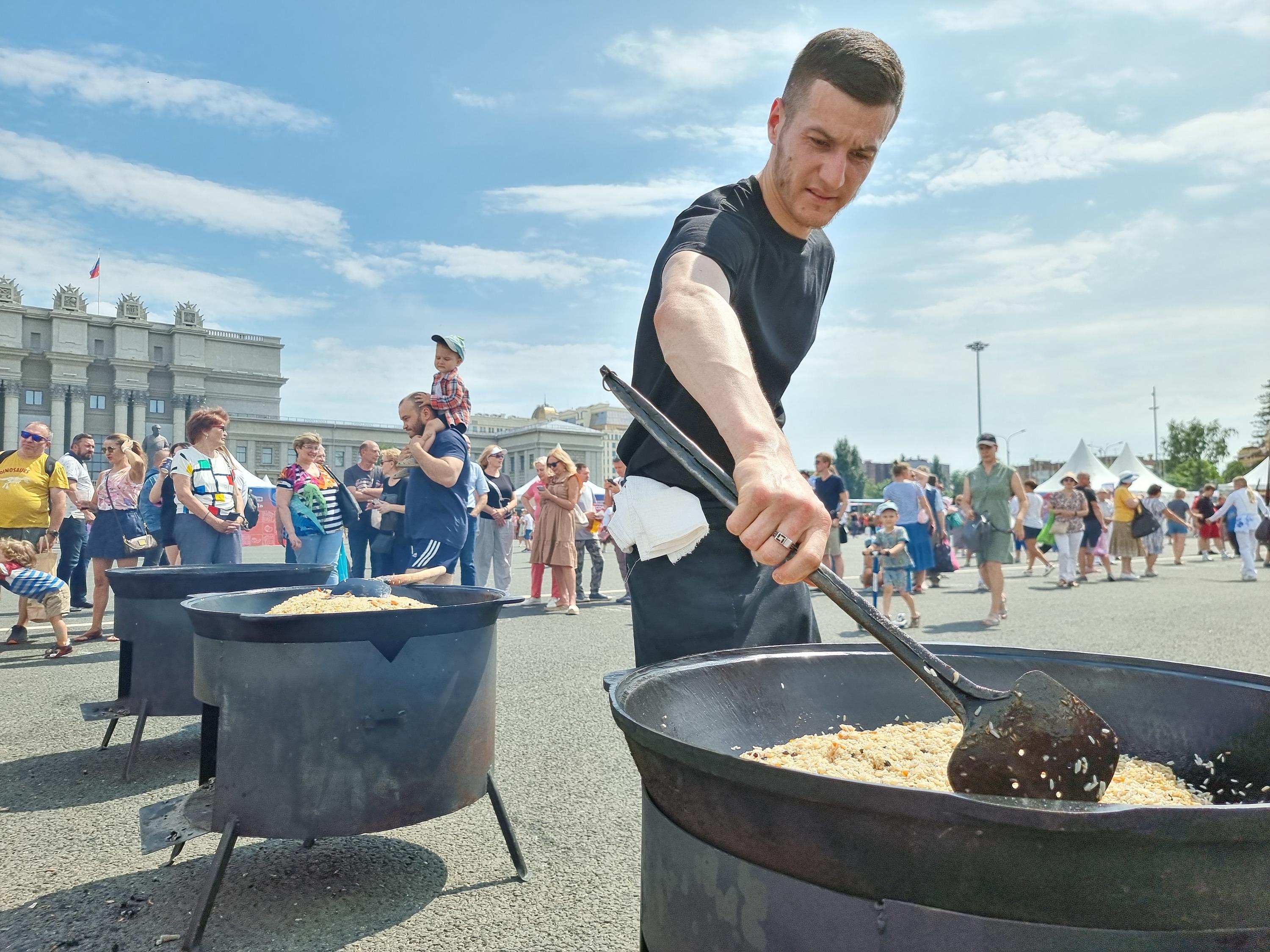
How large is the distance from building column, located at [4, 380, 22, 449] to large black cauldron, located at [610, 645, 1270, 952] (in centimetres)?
8393

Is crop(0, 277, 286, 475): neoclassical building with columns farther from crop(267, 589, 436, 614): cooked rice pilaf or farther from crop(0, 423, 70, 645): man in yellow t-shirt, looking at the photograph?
crop(267, 589, 436, 614): cooked rice pilaf

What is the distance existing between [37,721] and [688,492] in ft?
15.5

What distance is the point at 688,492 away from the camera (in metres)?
1.91

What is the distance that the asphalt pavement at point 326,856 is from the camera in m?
2.43

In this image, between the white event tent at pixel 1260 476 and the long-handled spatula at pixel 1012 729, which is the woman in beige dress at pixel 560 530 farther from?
the white event tent at pixel 1260 476

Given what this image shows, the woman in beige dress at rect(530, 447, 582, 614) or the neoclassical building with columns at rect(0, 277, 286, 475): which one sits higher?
the neoclassical building with columns at rect(0, 277, 286, 475)

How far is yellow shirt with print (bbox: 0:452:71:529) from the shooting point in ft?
22.9

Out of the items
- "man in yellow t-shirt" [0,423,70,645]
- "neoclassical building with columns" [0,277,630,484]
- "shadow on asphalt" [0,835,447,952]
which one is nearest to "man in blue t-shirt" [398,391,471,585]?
"shadow on asphalt" [0,835,447,952]

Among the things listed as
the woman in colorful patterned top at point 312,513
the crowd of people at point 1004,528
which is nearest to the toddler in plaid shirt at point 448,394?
the woman in colorful patterned top at point 312,513

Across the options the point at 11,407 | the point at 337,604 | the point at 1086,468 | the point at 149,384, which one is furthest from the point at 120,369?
the point at 337,604

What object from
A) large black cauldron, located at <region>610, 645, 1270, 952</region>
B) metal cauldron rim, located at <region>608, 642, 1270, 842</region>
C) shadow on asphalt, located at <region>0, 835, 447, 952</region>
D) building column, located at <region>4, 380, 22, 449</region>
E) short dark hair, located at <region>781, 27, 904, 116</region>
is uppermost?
building column, located at <region>4, 380, 22, 449</region>

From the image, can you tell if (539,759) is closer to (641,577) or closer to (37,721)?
(641,577)

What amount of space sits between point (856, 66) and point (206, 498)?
234 inches

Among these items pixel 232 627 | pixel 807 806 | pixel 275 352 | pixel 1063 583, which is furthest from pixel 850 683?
pixel 275 352
